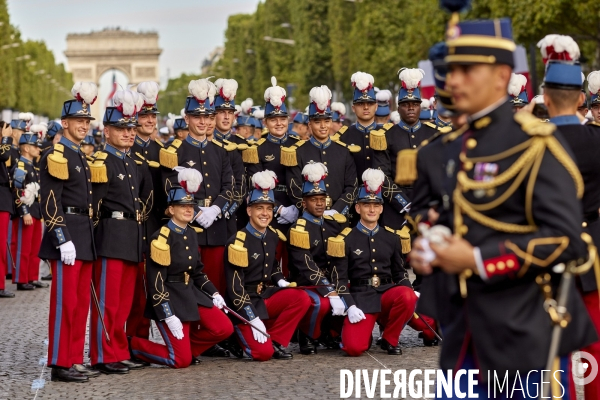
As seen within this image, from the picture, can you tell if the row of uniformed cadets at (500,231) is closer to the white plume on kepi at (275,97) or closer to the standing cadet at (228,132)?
the standing cadet at (228,132)

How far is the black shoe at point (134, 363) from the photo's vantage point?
34.6 feet

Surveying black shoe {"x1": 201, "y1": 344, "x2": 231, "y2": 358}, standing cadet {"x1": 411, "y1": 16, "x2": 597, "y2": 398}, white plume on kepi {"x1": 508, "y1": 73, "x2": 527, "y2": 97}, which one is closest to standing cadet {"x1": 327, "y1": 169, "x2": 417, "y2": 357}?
black shoe {"x1": 201, "y1": 344, "x2": 231, "y2": 358}

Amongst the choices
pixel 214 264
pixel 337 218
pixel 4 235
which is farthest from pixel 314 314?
pixel 4 235

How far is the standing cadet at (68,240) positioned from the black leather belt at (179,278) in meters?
0.83

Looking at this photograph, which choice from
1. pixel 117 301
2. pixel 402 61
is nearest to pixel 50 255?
pixel 117 301

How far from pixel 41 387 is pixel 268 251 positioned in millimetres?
2491

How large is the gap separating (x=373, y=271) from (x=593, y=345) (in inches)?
183

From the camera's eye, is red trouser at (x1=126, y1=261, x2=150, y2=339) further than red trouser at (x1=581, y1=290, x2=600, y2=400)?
Yes

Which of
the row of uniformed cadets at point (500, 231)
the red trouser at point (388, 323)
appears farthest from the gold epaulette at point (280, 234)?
the row of uniformed cadets at point (500, 231)

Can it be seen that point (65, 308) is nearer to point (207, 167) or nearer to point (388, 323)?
point (207, 167)

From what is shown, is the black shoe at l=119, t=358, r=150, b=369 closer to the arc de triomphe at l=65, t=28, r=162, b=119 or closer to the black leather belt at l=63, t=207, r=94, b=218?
the black leather belt at l=63, t=207, r=94, b=218

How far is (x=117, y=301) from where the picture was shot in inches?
406

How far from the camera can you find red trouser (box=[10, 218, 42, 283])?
18344 mm

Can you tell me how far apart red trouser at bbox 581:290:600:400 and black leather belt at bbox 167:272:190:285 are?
4.43 m
